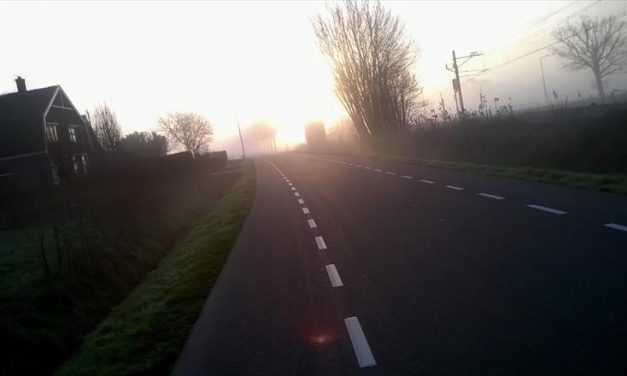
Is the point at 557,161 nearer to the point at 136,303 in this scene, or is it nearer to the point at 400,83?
the point at 136,303

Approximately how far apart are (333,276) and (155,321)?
236 cm

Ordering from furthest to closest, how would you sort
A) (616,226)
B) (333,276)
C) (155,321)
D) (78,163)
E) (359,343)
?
(78,163), (616,226), (333,276), (155,321), (359,343)

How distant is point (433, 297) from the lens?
20.0ft

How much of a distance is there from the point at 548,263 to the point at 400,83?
1686 inches

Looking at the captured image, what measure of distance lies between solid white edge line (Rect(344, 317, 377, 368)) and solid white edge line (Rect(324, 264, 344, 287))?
Answer: 1.53 meters

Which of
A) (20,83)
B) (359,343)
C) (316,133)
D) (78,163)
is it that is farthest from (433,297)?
(316,133)

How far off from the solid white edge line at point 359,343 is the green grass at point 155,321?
170 centimetres

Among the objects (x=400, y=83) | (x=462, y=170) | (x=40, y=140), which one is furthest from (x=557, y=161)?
(x=40, y=140)

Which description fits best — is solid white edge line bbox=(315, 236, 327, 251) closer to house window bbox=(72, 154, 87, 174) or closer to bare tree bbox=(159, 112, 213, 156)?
house window bbox=(72, 154, 87, 174)

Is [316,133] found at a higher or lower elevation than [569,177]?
higher

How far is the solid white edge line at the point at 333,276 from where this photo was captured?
7.36 m

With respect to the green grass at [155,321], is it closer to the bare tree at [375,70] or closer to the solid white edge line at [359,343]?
the solid white edge line at [359,343]

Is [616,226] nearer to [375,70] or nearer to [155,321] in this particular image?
[155,321]

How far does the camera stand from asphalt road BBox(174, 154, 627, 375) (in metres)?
4.49
